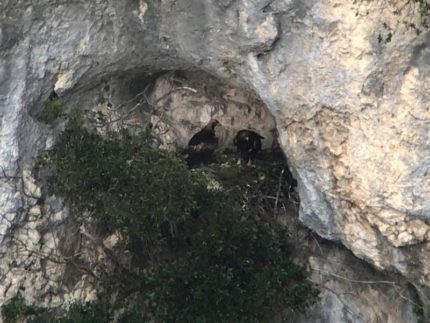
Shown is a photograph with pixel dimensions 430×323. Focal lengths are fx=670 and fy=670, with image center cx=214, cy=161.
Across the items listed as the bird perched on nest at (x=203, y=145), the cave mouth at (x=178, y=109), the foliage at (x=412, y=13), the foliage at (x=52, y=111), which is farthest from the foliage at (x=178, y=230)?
the foliage at (x=412, y=13)

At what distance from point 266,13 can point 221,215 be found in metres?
1.91

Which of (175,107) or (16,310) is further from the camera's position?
(175,107)

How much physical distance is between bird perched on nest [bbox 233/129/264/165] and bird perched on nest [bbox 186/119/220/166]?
25 centimetres

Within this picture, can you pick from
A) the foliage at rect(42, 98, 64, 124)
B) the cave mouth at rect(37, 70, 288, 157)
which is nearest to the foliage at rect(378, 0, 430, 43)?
the cave mouth at rect(37, 70, 288, 157)

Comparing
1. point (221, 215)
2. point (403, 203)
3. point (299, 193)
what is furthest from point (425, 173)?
point (221, 215)

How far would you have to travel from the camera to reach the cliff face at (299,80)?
4.99 metres

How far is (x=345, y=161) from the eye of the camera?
5.43m

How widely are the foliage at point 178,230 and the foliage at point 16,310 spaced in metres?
0.47

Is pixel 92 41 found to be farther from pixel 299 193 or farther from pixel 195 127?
pixel 299 193

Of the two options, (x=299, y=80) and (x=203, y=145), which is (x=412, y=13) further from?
(x=203, y=145)

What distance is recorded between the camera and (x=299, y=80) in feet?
17.6

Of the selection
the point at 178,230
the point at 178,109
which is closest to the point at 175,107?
the point at 178,109

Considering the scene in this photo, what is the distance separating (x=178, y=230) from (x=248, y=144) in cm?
120

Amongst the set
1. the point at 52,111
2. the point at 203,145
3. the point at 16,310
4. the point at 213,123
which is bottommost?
the point at 16,310
